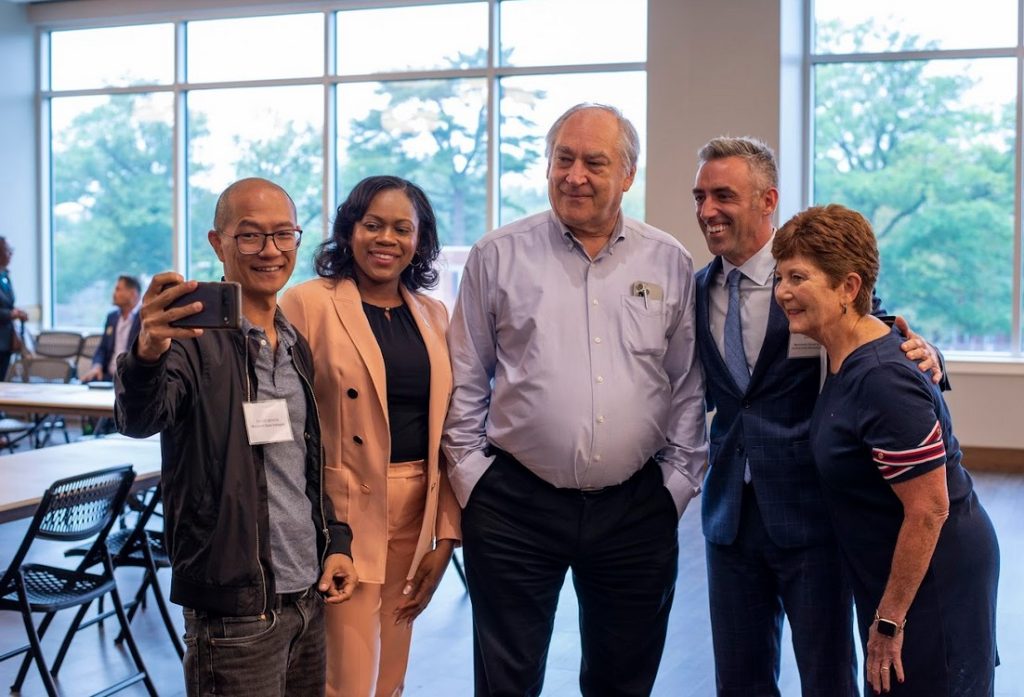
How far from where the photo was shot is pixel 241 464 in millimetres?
2102

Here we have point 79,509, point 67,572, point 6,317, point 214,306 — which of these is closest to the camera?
point 214,306

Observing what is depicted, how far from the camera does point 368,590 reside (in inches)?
105

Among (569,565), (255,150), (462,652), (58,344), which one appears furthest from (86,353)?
(569,565)

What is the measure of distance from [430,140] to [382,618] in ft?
28.7

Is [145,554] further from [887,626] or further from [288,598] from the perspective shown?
[887,626]

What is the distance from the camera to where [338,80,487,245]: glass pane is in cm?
1094

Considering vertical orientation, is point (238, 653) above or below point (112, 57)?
below

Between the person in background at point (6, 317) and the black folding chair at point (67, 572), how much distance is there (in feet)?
20.1

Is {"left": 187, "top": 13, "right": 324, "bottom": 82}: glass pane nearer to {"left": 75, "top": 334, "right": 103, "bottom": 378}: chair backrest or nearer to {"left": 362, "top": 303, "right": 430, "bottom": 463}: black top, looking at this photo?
{"left": 75, "top": 334, "right": 103, "bottom": 378}: chair backrest

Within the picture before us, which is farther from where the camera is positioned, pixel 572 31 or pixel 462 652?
pixel 572 31

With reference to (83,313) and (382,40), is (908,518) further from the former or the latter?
(83,313)

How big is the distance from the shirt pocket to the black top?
1.67 feet

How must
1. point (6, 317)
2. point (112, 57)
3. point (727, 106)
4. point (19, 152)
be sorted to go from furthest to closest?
1. point (19, 152)
2. point (112, 57)
3. point (6, 317)
4. point (727, 106)

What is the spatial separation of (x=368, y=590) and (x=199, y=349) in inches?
33.0
